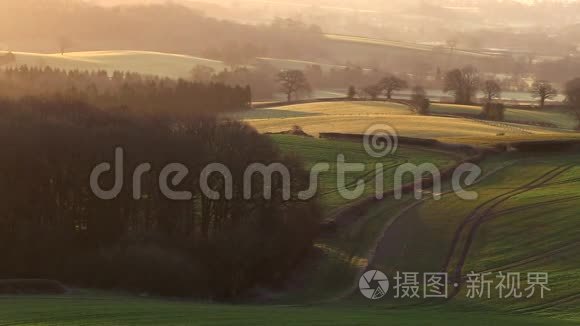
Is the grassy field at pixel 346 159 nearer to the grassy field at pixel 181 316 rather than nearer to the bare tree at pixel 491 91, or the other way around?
the grassy field at pixel 181 316

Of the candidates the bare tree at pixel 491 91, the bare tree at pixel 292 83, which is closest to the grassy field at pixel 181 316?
the bare tree at pixel 292 83

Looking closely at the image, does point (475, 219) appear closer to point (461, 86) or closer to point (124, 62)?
point (461, 86)

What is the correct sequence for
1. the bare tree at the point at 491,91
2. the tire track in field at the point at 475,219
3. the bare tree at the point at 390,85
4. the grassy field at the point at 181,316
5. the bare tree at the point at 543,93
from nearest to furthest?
1. the grassy field at the point at 181,316
2. the tire track in field at the point at 475,219
3. the bare tree at the point at 543,93
4. the bare tree at the point at 390,85
5. the bare tree at the point at 491,91

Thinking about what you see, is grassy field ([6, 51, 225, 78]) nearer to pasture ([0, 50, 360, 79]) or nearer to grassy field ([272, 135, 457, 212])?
pasture ([0, 50, 360, 79])

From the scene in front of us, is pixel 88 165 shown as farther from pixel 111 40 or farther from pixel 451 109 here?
pixel 111 40

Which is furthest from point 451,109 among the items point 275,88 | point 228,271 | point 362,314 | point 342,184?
point 362,314

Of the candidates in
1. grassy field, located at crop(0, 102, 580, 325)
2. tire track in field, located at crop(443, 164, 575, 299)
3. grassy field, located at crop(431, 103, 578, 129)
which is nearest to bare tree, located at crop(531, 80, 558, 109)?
grassy field, located at crop(431, 103, 578, 129)
